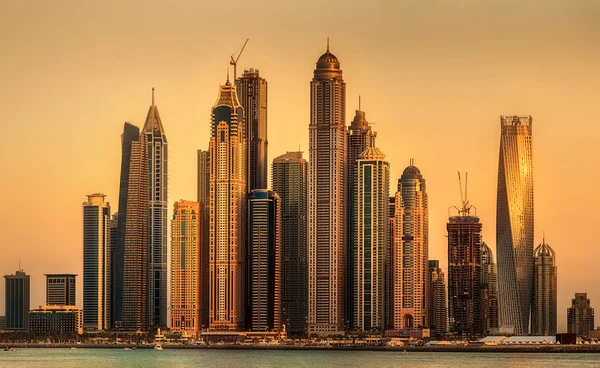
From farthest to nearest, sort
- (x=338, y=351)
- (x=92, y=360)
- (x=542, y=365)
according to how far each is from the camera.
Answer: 1. (x=338, y=351)
2. (x=92, y=360)
3. (x=542, y=365)

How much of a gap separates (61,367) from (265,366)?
71.2 feet

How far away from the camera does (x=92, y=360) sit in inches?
6417

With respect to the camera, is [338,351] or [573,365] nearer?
[573,365]

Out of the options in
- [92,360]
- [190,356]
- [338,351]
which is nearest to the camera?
[92,360]

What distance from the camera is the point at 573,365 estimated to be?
150750 mm

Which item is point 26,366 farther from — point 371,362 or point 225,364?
point 371,362

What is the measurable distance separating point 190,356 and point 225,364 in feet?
104

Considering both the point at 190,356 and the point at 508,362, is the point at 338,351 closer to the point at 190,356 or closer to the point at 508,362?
the point at 190,356

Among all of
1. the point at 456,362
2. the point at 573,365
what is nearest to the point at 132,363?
the point at 456,362

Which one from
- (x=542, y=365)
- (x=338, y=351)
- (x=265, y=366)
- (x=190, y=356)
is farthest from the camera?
(x=338, y=351)

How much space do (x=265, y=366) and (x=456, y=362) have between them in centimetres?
2986

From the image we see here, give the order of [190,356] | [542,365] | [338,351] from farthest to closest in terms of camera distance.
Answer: [338,351] → [190,356] → [542,365]

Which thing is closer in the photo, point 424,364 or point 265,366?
point 265,366

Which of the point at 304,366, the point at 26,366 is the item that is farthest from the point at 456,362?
the point at 26,366
